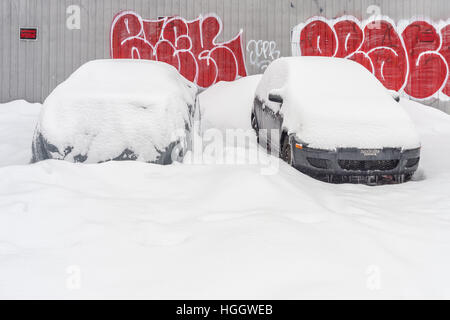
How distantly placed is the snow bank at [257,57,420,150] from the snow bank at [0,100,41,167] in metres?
3.47

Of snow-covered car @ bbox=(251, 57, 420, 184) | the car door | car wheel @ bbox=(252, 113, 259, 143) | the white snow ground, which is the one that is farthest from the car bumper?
car wheel @ bbox=(252, 113, 259, 143)

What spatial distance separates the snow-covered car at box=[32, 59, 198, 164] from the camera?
12.4 ft

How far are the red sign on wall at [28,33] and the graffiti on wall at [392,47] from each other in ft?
20.1

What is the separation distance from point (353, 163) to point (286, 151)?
800 millimetres

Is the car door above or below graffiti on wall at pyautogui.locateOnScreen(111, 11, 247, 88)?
below

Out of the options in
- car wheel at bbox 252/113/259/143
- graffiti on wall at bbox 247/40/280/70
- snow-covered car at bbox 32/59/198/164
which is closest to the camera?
snow-covered car at bbox 32/59/198/164

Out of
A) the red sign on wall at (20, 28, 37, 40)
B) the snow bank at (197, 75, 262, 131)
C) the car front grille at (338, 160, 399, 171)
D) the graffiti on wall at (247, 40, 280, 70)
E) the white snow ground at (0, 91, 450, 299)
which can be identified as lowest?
the white snow ground at (0, 91, 450, 299)

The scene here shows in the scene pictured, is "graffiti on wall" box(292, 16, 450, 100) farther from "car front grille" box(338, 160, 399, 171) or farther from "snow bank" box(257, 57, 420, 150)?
"car front grille" box(338, 160, 399, 171)

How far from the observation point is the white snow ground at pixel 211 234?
1.92m

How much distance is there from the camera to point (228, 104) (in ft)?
26.9

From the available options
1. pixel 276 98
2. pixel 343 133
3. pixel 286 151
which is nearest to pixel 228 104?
pixel 276 98
